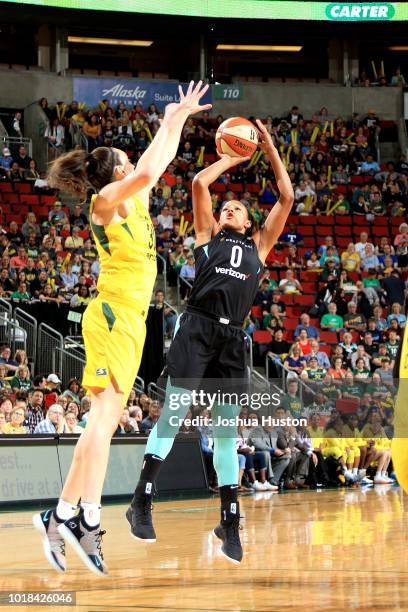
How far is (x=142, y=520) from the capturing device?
672cm

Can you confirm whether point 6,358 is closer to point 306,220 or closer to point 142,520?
point 142,520

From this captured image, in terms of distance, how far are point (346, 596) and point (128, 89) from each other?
1019 inches

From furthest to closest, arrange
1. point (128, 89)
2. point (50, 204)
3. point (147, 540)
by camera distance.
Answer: point (128, 89)
point (50, 204)
point (147, 540)

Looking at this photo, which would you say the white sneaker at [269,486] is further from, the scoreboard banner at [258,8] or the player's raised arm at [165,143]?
the scoreboard banner at [258,8]

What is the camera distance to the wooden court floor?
5402 mm

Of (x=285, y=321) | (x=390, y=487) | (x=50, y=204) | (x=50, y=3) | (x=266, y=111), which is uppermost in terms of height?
(x=50, y=3)

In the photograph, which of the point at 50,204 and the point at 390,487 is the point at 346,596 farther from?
the point at 50,204

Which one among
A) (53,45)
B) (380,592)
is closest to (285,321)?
(53,45)

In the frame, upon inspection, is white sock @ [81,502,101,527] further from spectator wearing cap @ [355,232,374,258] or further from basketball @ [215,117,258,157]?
spectator wearing cap @ [355,232,374,258]

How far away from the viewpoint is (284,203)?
735cm

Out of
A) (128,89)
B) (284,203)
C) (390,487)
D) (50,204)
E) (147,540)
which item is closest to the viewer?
(147,540)

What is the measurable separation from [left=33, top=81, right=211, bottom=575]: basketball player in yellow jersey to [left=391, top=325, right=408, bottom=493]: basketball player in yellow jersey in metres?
2.34

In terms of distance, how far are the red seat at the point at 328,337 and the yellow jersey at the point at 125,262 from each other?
1515 centimetres

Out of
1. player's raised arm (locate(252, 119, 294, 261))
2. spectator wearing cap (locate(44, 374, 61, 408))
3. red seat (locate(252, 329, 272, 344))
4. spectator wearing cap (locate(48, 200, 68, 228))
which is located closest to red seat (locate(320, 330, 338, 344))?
red seat (locate(252, 329, 272, 344))
